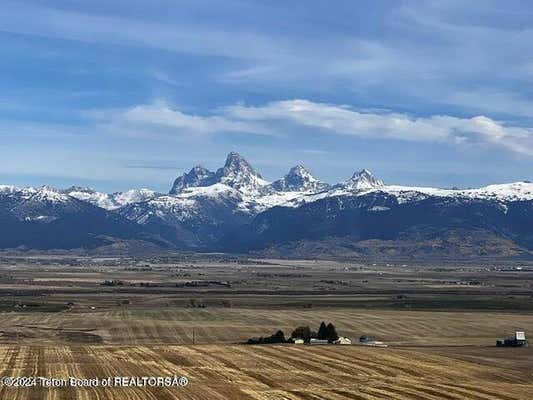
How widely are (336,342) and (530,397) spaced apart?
1886 inches

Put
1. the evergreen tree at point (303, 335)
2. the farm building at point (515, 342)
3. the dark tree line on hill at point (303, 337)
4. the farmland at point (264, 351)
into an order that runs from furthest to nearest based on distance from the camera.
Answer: the evergreen tree at point (303, 335), the farm building at point (515, 342), the dark tree line on hill at point (303, 337), the farmland at point (264, 351)

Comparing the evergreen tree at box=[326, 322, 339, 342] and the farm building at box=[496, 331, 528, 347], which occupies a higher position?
A: the evergreen tree at box=[326, 322, 339, 342]

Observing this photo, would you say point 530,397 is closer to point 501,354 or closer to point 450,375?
point 450,375

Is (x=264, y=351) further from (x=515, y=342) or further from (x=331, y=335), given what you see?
(x=515, y=342)

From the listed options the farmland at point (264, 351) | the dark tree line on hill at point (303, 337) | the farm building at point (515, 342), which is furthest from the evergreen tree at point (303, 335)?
the farm building at point (515, 342)

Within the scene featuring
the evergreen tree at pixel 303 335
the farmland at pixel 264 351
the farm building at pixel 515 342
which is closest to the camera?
the farmland at pixel 264 351

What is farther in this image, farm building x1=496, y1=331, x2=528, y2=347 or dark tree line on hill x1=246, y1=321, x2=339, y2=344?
farm building x1=496, y1=331, x2=528, y2=347

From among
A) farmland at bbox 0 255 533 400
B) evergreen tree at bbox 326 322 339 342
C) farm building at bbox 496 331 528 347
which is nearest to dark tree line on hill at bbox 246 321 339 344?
evergreen tree at bbox 326 322 339 342

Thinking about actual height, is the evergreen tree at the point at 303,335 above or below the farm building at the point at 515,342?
above

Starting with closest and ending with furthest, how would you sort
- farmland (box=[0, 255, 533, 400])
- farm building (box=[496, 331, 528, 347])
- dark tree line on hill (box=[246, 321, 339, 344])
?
farmland (box=[0, 255, 533, 400]) < dark tree line on hill (box=[246, 321, 339, 344]) < farm building (box=[496, 331, 528, 347])

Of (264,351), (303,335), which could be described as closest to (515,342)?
(303,335)

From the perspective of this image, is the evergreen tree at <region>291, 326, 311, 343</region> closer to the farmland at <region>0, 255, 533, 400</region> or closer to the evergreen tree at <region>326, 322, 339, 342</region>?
the evergreen tree at <region>326, 322, 339, 342</region>

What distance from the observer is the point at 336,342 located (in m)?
108

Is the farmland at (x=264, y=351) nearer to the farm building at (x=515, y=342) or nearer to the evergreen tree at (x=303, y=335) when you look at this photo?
the farm building at (x=515, y=342)
